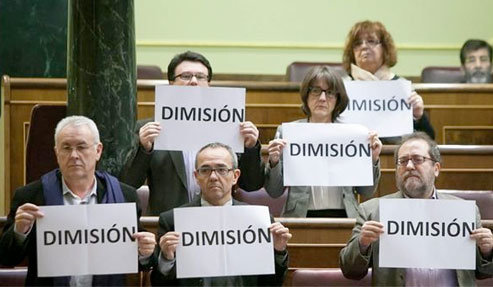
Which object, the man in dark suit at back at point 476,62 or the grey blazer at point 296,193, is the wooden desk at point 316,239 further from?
the man in dark suit at back at point 476,62

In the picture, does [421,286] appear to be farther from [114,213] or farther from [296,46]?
[296,46]

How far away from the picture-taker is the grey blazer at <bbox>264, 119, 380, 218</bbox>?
4.95 metres

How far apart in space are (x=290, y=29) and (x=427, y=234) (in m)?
5.87

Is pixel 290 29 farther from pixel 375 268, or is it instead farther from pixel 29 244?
pixel 29 244

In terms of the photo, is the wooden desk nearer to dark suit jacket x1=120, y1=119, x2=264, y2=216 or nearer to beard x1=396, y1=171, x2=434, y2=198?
dark suit jacket x1=120, y1=119, x2=264, y2=216

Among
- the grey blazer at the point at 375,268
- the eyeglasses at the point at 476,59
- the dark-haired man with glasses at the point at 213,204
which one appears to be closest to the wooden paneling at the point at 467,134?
the eyeglasses at the point at 476,59

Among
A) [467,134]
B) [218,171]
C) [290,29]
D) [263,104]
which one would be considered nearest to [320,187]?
[218,171]

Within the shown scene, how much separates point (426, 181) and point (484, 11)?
5.91 m

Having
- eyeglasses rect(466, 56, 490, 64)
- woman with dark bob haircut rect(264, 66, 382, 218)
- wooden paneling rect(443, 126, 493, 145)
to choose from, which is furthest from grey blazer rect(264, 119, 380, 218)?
eyeglasses rect(466, 56, 490, 64)

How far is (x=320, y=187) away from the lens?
5047 mm

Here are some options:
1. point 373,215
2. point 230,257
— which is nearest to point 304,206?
point 373,215

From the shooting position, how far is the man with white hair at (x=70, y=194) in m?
4.02

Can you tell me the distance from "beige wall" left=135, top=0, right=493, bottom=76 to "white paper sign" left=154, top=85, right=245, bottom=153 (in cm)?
494

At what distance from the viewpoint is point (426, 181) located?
4453mm
